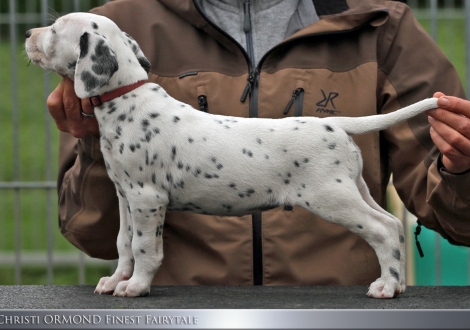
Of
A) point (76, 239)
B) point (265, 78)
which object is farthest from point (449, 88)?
point (76, 239)

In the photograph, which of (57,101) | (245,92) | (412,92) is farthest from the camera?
(412,92)

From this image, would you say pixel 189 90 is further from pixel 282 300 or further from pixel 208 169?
pixel 282 300

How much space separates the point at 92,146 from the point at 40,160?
9.12ft

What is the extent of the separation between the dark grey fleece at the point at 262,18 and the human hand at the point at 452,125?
88 centimetres

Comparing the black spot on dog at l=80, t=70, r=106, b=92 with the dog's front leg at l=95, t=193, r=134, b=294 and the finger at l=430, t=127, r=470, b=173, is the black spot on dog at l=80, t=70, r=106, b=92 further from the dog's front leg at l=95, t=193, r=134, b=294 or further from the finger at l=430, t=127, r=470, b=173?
the finger at l=430, t=127, r=470, b=173

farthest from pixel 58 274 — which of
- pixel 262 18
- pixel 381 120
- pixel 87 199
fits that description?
pixel 381 120

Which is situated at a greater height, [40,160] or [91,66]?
[91,66]

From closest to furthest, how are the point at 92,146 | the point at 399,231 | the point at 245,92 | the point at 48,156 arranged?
the point at 399,231 → the point at 92,146 → the point at 245,92 → the point at 48,156

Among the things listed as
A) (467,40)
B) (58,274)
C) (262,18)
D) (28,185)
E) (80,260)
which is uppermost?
(262,18)

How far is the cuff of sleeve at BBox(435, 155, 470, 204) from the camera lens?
2473 mm

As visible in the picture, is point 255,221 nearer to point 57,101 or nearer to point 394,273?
point 394,273

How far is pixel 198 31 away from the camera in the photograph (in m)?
3.06

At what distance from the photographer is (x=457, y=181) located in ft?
8.14

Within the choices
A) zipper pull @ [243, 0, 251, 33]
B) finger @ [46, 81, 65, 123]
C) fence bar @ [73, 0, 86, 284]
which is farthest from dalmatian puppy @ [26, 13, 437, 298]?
fence bar @ [73, 0, 86, 284]
